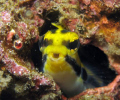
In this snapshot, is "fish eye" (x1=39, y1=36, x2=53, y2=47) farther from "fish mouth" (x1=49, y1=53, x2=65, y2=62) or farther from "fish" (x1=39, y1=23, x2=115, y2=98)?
"fish mouth" (x1=49, y1=53, x2=65, y2=62)

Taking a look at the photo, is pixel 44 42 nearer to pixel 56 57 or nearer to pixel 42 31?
pixel 56 57

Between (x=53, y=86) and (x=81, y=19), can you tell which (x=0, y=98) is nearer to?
(x=53, y=86)

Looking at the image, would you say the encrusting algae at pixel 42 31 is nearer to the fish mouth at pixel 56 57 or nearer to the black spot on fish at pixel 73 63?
the fish mouth at pixel 56 57

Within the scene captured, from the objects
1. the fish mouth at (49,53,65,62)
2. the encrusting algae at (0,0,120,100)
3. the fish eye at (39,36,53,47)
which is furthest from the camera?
→ the fish eye at (39,36,53,47)

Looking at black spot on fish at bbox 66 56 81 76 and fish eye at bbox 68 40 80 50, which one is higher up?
fish eye at bbox 68 40 80 50

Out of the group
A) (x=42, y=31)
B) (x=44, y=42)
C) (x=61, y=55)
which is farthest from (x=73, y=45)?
Answer: (x=42, y=31)

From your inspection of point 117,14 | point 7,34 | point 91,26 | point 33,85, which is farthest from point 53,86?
point 117,14

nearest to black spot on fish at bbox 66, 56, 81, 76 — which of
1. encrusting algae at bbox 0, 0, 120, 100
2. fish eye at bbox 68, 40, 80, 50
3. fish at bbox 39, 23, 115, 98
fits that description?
fish at bbox 39, 23, 115, 98

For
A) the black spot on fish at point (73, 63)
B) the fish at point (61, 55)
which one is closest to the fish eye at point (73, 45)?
the fish at point (61, 55)
